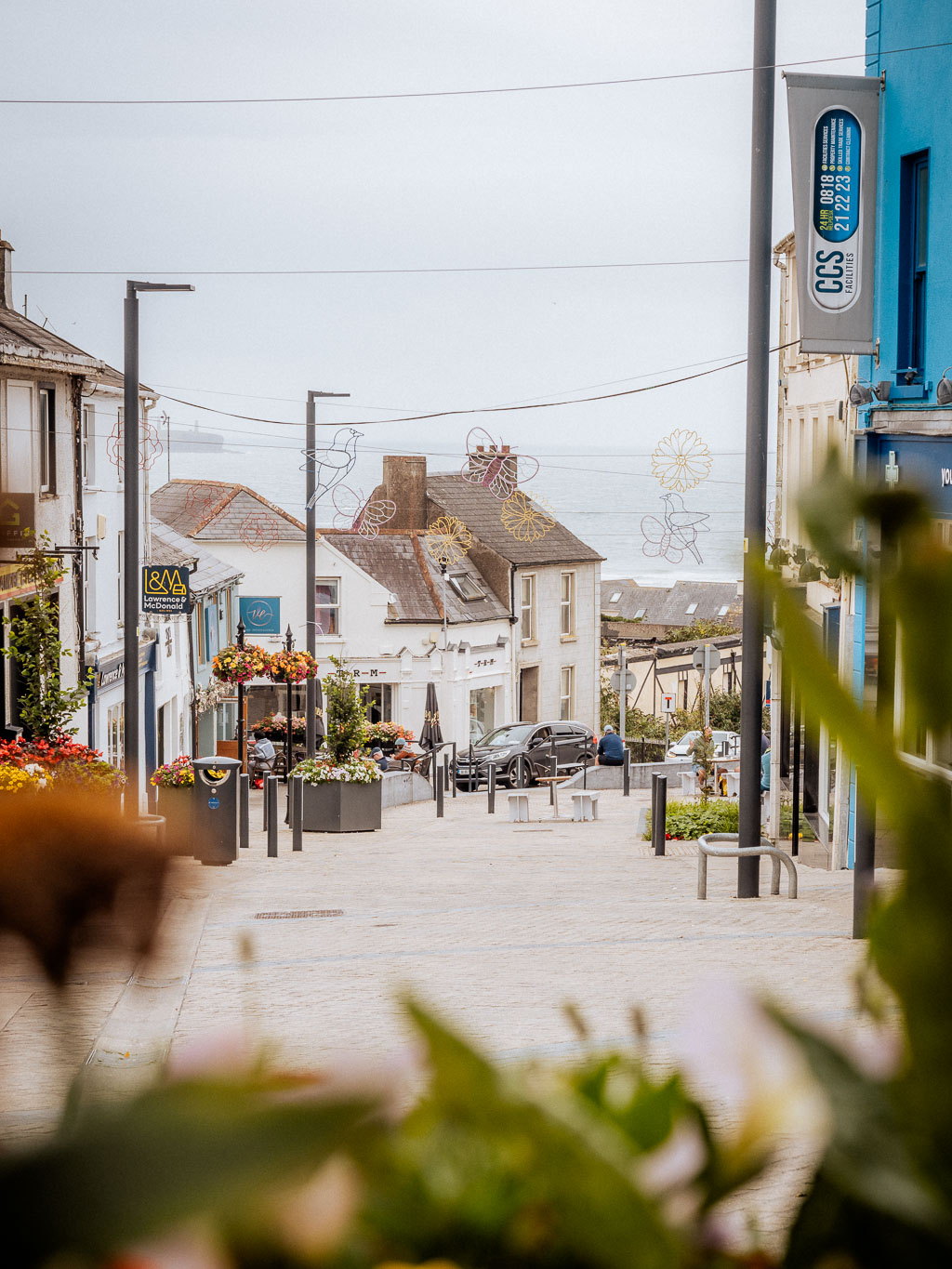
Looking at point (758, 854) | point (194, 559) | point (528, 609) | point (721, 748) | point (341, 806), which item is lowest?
point (721, 748)

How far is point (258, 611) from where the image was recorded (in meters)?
38.5

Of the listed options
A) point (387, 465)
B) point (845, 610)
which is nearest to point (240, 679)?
point (845, 610)

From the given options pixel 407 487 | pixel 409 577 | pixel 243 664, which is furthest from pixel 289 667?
pixel 409 577

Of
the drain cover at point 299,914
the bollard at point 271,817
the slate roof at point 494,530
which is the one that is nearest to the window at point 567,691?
the slate roof at point 494,530

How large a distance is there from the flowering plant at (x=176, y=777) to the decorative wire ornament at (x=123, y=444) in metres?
8.43

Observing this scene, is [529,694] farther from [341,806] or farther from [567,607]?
[341,806]

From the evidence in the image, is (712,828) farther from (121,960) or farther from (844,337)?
(121,960)

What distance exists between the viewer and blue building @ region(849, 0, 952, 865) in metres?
11.4

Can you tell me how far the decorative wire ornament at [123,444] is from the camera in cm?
2328

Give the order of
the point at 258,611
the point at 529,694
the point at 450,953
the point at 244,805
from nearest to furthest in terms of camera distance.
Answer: the point at 450,953, the point at 244,805, the point at 258,611, the point at 529,694

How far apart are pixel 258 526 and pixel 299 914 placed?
2671cm

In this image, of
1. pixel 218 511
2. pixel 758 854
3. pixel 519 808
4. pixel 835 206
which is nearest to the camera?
pixel 758 854

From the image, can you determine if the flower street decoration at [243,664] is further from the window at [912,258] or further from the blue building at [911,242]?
the window at [912,258]

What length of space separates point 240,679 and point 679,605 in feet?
98.7
